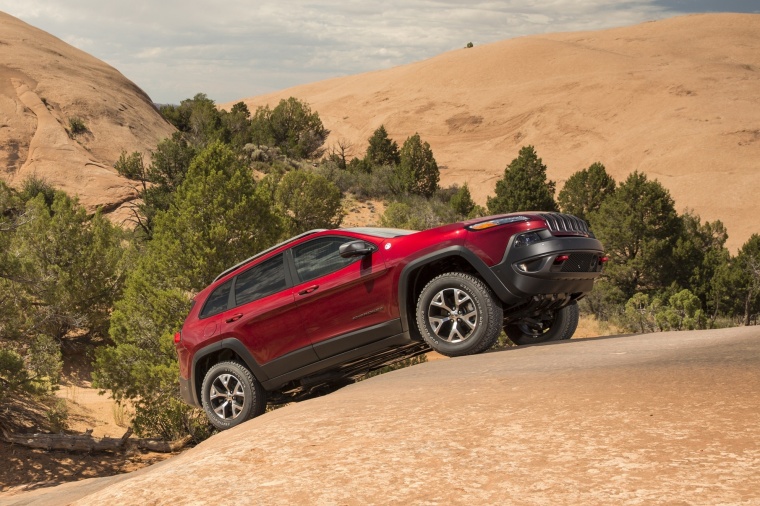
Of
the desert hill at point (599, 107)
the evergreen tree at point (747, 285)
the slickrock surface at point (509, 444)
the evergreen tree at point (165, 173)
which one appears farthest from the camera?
the desert hill at point (599, 107)

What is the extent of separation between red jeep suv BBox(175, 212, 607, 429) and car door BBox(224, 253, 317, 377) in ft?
0.04

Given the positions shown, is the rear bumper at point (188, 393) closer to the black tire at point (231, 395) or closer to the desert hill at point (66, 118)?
the black tire at point (231, 395)

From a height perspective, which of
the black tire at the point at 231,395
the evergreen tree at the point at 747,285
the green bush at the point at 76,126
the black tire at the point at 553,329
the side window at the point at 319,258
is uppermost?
the green bush at the point at 76,126

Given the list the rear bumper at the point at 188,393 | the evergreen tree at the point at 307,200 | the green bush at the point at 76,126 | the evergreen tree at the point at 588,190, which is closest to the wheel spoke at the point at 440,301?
the rear bumper at the point at 188,393

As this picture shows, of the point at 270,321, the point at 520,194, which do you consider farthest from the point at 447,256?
the point at 520,194

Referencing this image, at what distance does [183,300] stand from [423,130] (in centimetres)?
7856

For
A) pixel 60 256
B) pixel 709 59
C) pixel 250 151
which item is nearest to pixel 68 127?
pixel 250 151

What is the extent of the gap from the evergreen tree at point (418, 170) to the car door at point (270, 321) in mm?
54345

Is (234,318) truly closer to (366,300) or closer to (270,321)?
(270,321)

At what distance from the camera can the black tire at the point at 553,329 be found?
9.04m

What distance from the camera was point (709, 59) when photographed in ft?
339

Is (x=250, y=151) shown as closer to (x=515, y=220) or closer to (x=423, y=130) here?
(x=423, y=130)

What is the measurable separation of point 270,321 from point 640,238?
116 feet

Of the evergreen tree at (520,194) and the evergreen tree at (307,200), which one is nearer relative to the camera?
the evergreen tree at (307,200)
